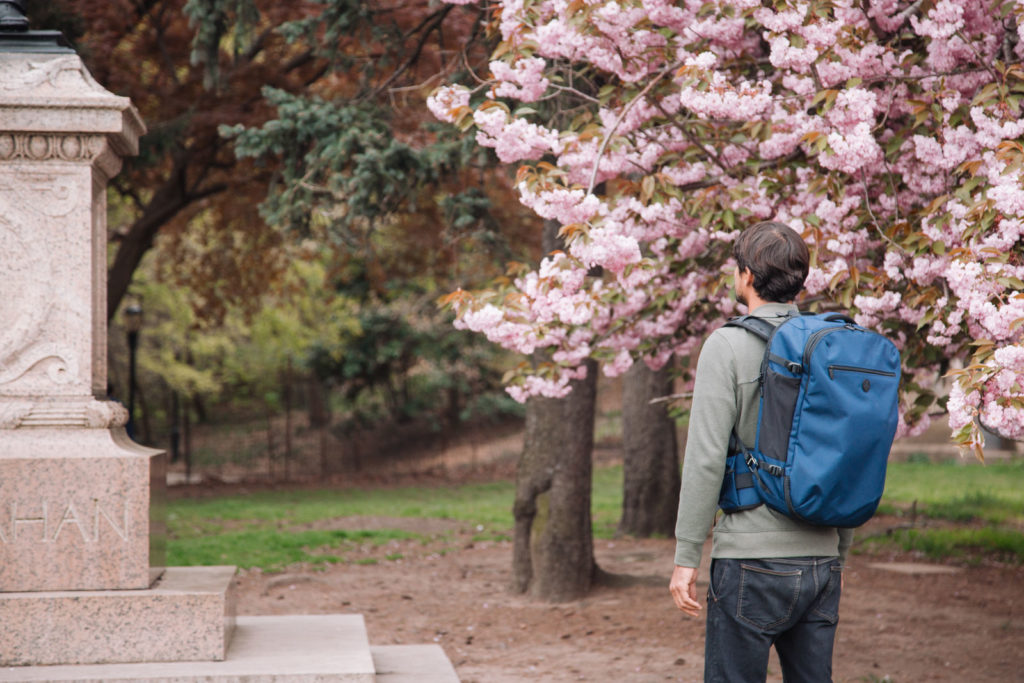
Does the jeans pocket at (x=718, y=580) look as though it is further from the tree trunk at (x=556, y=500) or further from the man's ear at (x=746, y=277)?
the tree trunk at (x=556, y=500)

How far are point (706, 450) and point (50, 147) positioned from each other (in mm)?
3433

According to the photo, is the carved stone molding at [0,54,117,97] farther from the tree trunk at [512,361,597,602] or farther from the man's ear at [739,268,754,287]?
the tree trunk at [512,361,597,602]

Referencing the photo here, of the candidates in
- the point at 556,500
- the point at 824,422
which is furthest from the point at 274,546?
the point at 824,422

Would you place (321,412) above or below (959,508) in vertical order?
below

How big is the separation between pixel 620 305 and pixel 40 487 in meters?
3.36

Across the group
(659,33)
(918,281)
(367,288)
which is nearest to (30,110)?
(659,33)

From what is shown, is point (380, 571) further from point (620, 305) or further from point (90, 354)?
point (90, 354)

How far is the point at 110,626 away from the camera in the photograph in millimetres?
4477

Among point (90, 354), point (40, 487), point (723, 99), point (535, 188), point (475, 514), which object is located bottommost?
point (475, 514)

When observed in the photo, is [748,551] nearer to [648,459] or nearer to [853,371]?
[853,371]

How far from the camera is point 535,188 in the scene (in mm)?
4902

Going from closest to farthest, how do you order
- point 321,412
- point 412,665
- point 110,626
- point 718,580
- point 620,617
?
point 718,580
point 110,626
point 412,665
point 620,617
point 321,412

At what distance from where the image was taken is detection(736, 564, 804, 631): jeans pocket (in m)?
2.86

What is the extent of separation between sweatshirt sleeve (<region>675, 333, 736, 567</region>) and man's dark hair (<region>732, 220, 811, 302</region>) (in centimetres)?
26
